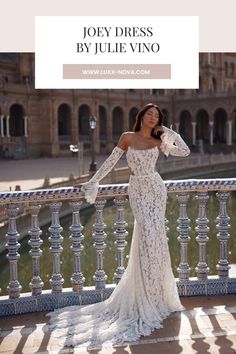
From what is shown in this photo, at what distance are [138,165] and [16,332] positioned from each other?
176cm

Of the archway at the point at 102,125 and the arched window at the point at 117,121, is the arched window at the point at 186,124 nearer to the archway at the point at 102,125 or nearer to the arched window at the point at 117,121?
the arched window at the point at 117,121

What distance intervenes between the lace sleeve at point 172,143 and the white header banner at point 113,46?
2.37 m

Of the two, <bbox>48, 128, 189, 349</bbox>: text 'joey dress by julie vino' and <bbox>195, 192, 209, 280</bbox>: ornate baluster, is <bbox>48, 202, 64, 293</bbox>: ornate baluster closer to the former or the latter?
<bbox>48, 128, 189, 349</bbox>: text 'joey dress by julie vino'

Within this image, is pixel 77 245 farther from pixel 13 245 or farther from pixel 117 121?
pixel 117 121

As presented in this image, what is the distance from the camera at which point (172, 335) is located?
11.8 feet

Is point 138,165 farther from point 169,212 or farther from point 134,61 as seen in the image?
point 169,212

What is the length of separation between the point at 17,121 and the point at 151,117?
3628cm

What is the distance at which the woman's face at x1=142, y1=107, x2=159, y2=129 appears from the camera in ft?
12.7

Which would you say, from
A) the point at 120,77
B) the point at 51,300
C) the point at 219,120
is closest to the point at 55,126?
the point at 219,120

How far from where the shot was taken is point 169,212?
52.9 ft

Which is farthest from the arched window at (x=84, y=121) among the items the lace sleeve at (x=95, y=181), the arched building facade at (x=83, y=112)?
the lace sleeve at (x=95, y=181)

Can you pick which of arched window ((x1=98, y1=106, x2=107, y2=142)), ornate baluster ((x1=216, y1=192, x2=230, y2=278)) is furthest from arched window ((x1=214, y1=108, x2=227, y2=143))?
ornate baluster ((x1=216, y1=192, x2=230, y2=278))

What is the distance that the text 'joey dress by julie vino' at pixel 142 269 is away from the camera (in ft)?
12.5

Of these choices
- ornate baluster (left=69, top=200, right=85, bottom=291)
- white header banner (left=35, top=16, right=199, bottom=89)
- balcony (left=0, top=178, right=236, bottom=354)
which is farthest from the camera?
white header banner (left=35, top=16, right=199, bottom=89)
